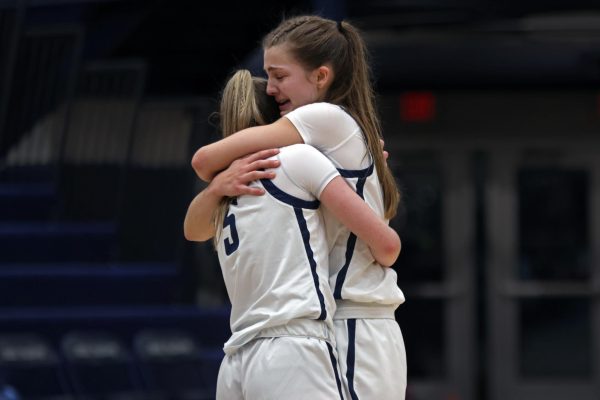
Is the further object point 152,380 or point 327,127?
point 152,380

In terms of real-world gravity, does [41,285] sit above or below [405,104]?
below

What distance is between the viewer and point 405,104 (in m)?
10.5

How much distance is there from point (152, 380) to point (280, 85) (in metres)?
5.69

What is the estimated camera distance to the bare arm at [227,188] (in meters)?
2.86

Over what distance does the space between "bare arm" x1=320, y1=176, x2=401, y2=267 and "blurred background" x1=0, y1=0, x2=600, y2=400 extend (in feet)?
14.4

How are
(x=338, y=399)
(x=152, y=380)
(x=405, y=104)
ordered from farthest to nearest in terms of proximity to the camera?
1. (x=405, y=104)
2. (x=152, y=380)
3. (x=338, y=399)

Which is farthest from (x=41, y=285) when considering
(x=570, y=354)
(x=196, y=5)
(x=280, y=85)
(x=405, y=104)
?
(x=280, y=85)

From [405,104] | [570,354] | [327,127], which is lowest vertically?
[570,354]

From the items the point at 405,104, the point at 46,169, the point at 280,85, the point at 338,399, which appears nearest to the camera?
the point at 338,399

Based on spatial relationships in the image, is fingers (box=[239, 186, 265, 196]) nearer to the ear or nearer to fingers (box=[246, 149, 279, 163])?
fingers (box=[246, 149, 279, 163])

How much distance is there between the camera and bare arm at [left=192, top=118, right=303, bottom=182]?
2.91m

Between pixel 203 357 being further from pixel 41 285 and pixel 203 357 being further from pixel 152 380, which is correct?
pixel 41 285

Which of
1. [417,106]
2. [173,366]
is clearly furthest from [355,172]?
[417,106]

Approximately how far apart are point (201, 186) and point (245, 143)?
6.58 meters
